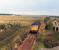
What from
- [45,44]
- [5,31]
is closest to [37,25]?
[45,44]

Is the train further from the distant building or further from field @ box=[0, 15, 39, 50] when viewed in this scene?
the distant building

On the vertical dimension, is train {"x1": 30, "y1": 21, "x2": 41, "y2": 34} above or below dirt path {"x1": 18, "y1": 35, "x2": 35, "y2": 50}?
above

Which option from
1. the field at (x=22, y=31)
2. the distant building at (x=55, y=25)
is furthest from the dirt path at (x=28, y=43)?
the distant building at (x=55, y=25)

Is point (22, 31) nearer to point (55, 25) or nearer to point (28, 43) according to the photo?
point (28, 43)

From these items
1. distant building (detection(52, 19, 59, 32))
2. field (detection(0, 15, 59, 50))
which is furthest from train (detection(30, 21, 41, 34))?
distant building (detection(52, 19, 59, 32))

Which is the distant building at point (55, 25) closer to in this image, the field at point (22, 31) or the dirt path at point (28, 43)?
the field at point (22, 31)

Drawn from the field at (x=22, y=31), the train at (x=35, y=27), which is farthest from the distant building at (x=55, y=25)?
the train at (x=35, y=27)

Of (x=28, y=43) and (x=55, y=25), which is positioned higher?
(x=55, y=25)

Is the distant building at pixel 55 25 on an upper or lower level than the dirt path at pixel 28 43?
upper

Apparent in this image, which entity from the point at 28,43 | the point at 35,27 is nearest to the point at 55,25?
the point at 35,27

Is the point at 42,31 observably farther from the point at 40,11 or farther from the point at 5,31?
the point at 5,31

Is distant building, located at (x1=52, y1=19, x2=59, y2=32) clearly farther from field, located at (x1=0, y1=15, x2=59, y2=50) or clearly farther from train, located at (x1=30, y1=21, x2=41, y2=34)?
train, located at (x1=30, y1=21, x2=41, y2=34)
